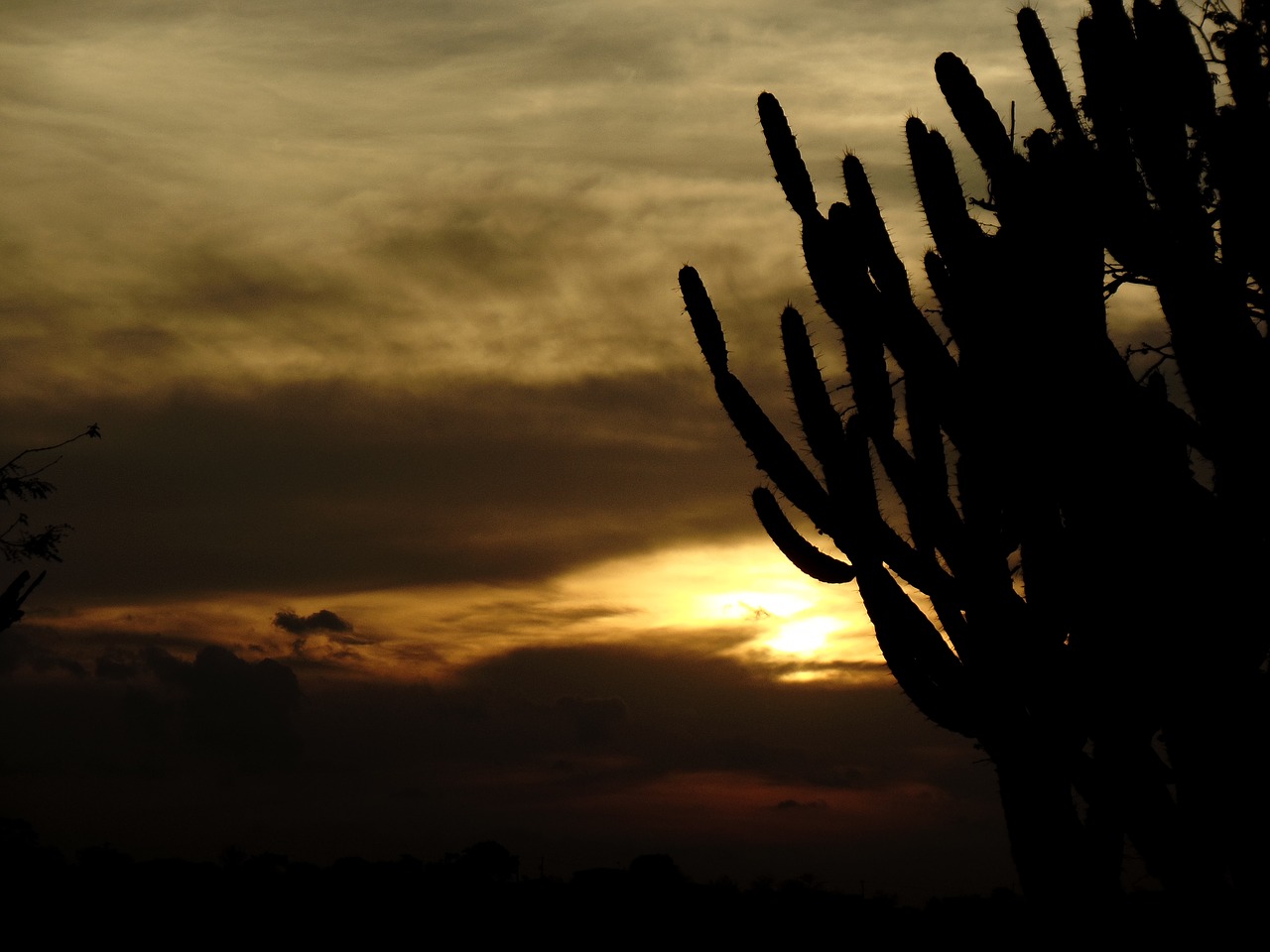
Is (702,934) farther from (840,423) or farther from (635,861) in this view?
(840,423)

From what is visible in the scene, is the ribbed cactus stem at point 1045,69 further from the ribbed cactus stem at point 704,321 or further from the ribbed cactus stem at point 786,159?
the ribbed cactus stem at point 704,321

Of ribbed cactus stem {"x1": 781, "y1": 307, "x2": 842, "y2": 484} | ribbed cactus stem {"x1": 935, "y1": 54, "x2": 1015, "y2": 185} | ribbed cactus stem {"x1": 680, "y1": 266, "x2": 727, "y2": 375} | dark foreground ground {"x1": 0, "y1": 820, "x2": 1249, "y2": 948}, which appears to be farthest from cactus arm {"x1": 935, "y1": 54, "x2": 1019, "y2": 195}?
dark foreground ground {"x1": 0, "y1": 820, "x2": 1249, "y2": 948}

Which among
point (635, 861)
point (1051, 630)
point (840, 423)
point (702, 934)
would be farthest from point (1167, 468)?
point (635, 861)

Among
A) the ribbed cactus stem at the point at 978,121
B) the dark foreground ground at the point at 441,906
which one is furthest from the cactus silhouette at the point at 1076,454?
the dark foreground ground at the point at 441,906

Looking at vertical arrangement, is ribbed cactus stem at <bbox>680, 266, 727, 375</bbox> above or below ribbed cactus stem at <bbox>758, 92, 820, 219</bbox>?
below

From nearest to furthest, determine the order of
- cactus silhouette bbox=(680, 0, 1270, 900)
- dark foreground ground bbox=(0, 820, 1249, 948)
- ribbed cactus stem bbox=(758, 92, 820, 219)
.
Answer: cactus silhouette bbox=(680, 0, 1270, 900) → ribbed cactus stem bbox=(758, 92, 820, 219) → dark foreground ground bbox=(0, 820, 1249, 948)

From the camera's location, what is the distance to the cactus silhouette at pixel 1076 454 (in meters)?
6.65

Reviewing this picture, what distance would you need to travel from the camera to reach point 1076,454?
6.86 meters

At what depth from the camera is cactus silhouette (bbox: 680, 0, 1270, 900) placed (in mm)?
6648

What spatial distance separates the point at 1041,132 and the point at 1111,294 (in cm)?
170

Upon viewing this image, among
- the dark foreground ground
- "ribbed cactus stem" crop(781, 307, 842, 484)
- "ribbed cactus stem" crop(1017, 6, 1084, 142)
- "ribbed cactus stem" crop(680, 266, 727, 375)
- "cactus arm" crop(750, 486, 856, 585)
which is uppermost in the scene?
"ribbed cactus stem" crop(1017, 6, 1084, 142)

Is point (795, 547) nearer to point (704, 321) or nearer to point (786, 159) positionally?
point (704, 321)

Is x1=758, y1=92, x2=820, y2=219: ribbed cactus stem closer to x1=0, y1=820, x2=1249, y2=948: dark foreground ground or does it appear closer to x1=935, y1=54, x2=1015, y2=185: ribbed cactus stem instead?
x1=935, y1=54, x2=1015, y2=185: ribbed cactus stem

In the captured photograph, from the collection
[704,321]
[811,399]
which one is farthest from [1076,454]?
[704,321]
